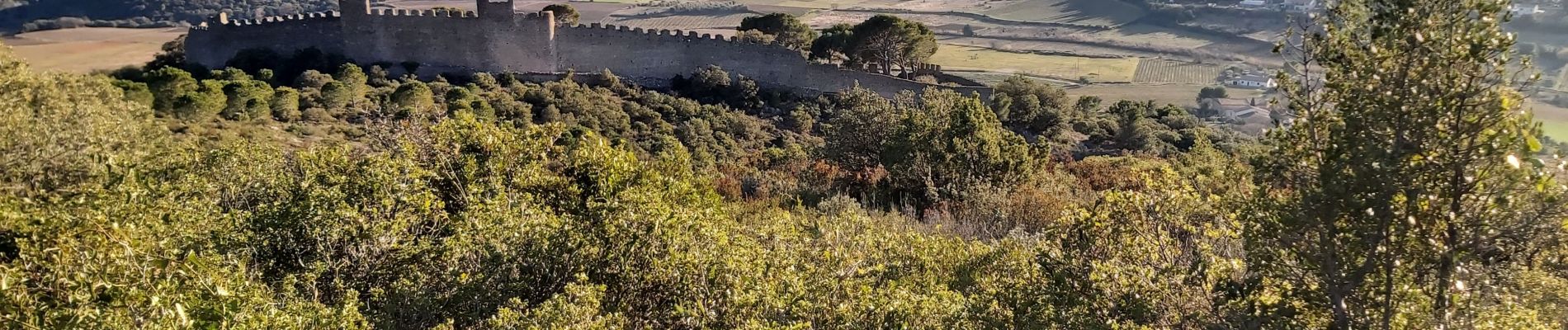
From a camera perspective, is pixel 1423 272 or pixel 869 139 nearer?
pixel 1423 272

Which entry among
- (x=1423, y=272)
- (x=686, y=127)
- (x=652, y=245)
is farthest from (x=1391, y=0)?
(x=686, y=127)

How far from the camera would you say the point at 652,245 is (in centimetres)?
538

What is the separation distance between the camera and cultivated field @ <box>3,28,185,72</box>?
36.2 m

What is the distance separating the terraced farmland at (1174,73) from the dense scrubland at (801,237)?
4012 centimetres

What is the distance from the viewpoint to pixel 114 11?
60094 millimetres

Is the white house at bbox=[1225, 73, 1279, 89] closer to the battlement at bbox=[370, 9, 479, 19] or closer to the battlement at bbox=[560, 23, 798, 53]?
the battlement at bbox=[560, 23, 798, 53]

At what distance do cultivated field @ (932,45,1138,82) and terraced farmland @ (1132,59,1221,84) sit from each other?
2.03ft

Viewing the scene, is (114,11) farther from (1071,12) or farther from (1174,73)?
(1071,12)

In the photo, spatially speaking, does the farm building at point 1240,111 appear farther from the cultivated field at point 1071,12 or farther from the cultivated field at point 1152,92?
the cultivated field at point 1071,12

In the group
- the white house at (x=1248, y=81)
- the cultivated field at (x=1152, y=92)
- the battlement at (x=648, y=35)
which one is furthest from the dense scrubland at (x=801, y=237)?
the white house at (x=1248, y=81)

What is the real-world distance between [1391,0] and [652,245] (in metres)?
4.05

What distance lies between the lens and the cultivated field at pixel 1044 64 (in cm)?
4809

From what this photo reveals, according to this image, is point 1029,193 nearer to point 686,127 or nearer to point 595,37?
point 686,127

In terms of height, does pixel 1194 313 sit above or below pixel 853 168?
above
